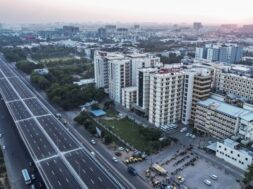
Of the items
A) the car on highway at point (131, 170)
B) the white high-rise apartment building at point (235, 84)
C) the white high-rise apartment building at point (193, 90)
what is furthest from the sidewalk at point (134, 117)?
the white high-rise apartment building at point (235, 84)

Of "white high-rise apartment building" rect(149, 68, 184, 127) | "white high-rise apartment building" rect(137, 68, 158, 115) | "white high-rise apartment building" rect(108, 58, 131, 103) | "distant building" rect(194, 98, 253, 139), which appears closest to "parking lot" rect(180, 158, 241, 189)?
"distant building" rect(194, 98, 253, 139)

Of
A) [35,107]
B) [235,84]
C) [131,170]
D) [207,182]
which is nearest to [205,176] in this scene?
[207,182]

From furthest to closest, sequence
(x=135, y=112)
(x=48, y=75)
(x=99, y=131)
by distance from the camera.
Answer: (x=48, y=75) < (x=135, y=112) < (x=99, y=131)

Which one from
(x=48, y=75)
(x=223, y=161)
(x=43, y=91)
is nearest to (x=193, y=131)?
(x=223, y=161)

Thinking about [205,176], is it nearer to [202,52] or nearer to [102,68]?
[102,68]

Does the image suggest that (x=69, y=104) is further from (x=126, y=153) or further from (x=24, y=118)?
(x=126, y=153)
